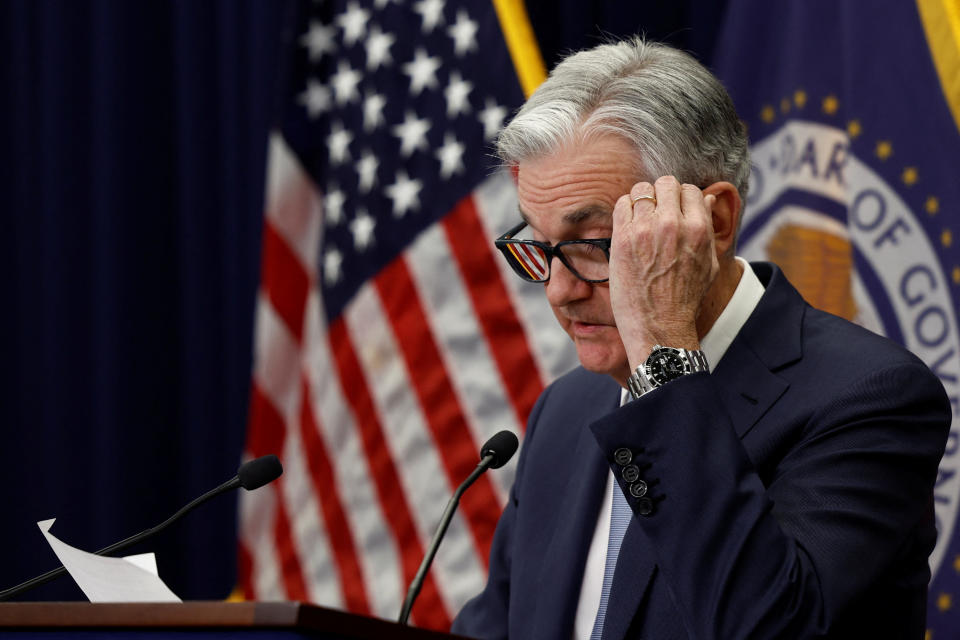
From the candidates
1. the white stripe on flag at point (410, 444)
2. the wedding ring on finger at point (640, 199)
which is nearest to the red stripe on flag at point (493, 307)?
the white stripe on flag at point (410, 444)

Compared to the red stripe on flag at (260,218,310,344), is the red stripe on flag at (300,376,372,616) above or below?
below

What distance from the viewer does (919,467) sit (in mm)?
1389

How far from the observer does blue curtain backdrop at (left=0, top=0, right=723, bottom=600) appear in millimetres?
3803

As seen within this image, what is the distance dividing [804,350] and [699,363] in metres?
0.22

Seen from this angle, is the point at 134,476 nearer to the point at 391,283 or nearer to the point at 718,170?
the point at 391,283

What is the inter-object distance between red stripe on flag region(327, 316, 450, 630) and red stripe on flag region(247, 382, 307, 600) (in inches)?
11.2

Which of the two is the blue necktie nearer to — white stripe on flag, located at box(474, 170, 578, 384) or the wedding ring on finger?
the wedding ring on finger

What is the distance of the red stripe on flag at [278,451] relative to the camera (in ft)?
10.5

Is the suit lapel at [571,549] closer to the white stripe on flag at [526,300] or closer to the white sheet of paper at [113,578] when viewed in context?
the white sheet of paper at [113,578]

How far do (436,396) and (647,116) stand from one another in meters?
1.58

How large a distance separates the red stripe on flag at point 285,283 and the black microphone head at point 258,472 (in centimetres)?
178

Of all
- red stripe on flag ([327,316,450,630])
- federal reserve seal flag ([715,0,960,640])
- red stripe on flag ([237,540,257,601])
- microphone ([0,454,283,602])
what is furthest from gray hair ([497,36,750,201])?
red stripe on flag ([237,540,257,601])

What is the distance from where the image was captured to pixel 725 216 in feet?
5.26

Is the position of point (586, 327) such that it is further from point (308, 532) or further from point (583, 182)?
point (308, 532)
